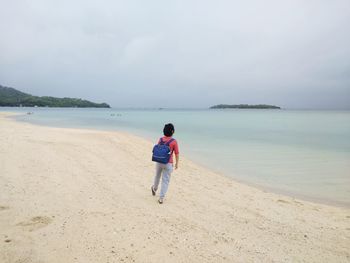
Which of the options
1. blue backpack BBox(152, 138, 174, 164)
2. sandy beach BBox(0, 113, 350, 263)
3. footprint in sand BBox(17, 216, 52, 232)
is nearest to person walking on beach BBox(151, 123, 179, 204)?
blue backpack BBox(152, 138, 174, 164)

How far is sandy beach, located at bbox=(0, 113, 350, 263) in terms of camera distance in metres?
4.43

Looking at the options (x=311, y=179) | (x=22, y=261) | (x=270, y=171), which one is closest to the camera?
(x=22, y=261)

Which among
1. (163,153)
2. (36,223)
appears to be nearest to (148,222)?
(163,153)

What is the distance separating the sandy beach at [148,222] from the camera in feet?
14.5

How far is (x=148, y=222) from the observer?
560cm

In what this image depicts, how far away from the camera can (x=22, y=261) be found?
399cm

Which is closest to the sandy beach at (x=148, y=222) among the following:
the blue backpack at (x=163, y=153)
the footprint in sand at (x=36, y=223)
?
the footprint in sand at (x=36, y=223)

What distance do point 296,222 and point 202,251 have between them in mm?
2925

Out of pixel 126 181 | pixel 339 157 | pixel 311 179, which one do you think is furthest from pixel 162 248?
pixel 339 157

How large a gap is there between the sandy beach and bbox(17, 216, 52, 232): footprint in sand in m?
0.02

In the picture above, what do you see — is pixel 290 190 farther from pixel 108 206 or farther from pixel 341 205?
pixel 108 206

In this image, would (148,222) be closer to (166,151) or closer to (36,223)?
(166,151)

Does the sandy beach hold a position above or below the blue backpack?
below

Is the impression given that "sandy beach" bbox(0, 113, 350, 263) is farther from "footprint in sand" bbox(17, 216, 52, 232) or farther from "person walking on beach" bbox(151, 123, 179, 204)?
"person walking on beach" bbox(151, 123, 179, 204)
